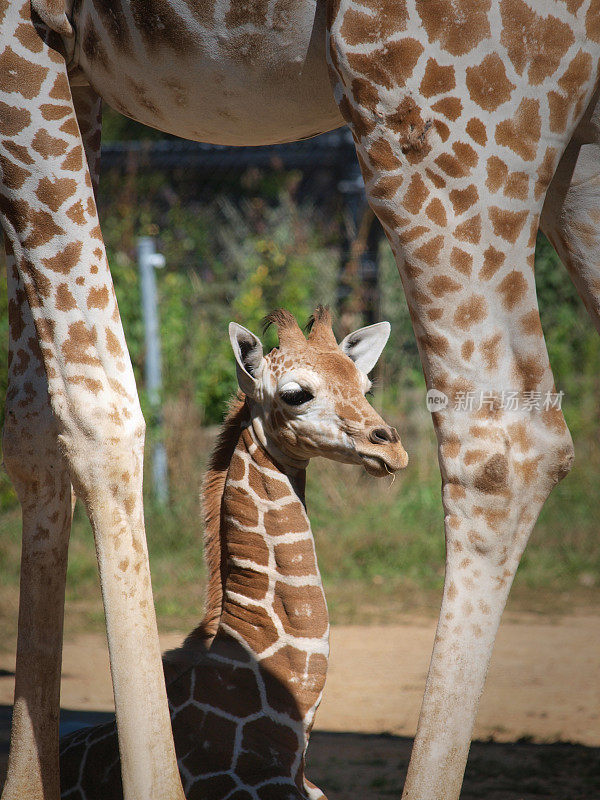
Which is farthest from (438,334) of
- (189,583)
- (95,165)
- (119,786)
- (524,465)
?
(189,583)

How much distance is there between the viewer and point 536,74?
1742 millimetres

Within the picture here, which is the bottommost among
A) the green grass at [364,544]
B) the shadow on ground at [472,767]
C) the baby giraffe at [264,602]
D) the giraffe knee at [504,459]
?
the green grass at [364,544]

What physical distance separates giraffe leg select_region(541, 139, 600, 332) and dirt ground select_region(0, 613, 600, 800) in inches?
74.7

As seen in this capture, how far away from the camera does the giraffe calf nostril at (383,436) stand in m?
2.61

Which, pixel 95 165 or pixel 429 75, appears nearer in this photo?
pixel 429 75

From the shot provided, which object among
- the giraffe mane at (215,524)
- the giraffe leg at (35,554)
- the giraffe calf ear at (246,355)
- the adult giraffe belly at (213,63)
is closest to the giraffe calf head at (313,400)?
the giraffe calf ear at (246,355)

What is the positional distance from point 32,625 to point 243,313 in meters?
5.25

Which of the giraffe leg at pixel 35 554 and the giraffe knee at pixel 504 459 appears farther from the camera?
the giraffe leg at pixel 35 554

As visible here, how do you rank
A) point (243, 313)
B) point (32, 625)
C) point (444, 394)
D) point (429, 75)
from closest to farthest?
point (429, 75), point (444, 394), point (32, 625), point (243, 313)

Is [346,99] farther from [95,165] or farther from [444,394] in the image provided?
[95,165]

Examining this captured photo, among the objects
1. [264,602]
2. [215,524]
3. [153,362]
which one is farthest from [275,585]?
[153,362]

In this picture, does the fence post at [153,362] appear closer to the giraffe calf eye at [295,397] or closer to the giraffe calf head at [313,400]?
the giraffe calf head at [313,400]

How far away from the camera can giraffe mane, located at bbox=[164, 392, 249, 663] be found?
2857 mm

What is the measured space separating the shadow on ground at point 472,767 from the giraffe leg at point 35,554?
77cm
